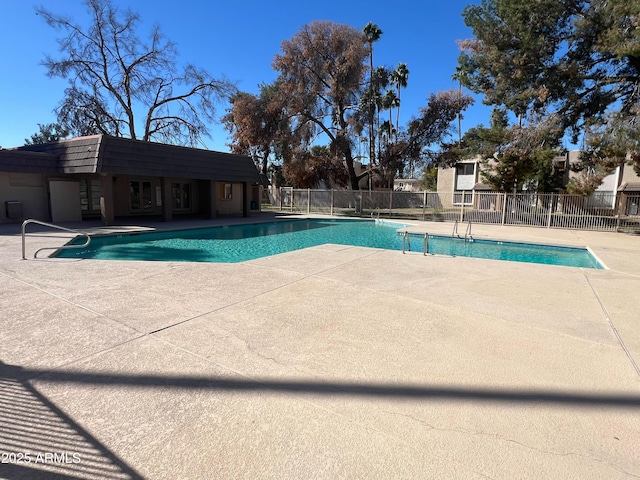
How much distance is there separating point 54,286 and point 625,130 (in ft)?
54.4

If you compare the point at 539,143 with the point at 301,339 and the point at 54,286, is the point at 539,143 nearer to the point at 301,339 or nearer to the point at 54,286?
the point at 301,339

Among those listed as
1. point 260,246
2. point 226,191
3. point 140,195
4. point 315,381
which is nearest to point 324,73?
point 226,191

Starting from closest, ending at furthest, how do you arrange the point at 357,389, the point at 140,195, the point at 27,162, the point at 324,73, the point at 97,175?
1. the point at 357,389
2. the point at 27,162
3. the point at 97,175
4. the point at 140,195
5. the point at 324,73

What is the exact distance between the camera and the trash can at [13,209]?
13.5 meters

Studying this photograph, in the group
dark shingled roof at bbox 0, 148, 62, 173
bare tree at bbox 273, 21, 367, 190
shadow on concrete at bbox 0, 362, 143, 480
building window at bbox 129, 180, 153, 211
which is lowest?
shadow on concrete at bbox 0, 362, 143, 480

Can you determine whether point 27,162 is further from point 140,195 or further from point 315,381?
point 315,381

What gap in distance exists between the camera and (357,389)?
2.65 meters

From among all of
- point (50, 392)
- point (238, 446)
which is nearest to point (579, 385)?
point (238, 446)

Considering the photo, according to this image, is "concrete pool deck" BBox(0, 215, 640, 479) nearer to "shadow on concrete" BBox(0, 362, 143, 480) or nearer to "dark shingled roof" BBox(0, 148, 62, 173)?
"shadow on concrete" BBox(0, 362, 143, 480)

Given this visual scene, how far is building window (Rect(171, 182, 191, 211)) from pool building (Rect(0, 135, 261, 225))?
0.66m

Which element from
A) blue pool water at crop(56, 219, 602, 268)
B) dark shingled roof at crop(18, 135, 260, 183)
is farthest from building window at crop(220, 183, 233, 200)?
blue pool water at crop(56, 219, 602, 268)

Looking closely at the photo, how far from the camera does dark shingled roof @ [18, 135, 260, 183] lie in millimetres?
13289

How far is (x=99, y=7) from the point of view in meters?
23.3

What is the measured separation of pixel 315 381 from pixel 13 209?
16.4m
